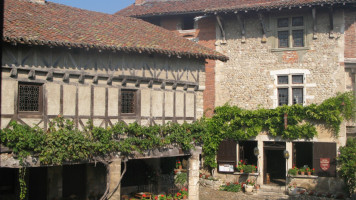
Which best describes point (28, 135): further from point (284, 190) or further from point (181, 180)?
point (284, 190)

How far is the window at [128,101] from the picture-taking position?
12.6m

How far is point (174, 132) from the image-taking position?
43.4 ft

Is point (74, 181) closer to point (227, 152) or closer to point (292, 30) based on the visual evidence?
point (227, 152)

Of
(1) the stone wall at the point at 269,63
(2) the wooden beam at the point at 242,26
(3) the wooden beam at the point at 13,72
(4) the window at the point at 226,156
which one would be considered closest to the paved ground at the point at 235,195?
(4) the window at the point at 226,156

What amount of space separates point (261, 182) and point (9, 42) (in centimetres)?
1164

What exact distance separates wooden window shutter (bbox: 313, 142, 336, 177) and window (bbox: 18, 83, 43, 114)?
1074 cm

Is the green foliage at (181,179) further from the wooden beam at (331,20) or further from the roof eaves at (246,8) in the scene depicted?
the wooden beam at (331,20)

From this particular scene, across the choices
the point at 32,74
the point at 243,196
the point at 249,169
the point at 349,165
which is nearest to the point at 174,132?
the point at 32,74

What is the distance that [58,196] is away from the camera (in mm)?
13250

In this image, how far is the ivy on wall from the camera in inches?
397

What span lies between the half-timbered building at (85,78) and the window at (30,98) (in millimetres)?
23

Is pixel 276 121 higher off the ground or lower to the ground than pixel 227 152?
higher

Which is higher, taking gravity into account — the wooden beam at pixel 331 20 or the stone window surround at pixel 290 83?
the wooden beam at pixel 331 20

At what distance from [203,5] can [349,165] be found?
9204 millimetres
